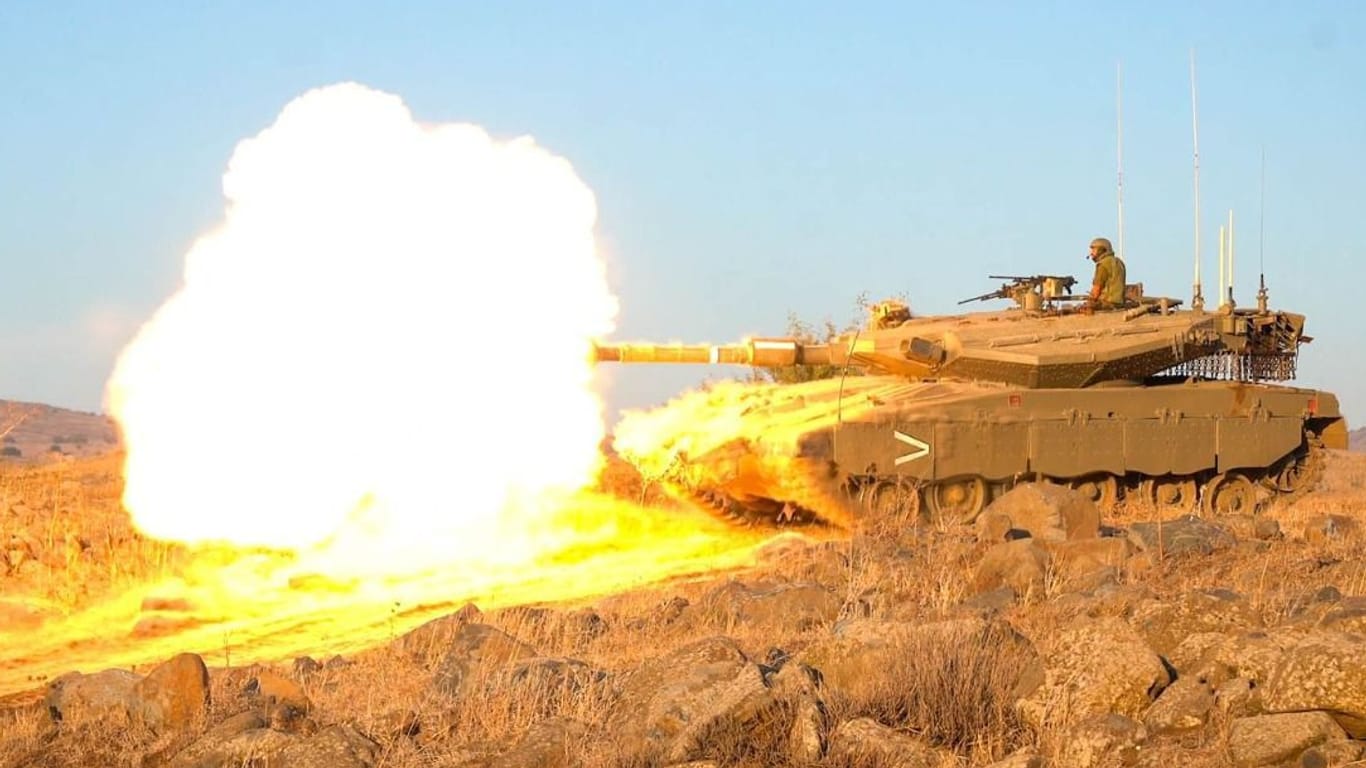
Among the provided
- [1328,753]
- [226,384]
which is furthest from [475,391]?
[1328,753]

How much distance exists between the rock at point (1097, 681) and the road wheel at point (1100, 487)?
1362 centimetres

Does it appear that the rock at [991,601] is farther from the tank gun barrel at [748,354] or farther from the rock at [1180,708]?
the tank gun barrel at [748,354]

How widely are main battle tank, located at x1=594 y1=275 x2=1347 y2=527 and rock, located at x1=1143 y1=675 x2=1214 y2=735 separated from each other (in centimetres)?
1166

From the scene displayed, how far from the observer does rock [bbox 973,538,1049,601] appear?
12297mm

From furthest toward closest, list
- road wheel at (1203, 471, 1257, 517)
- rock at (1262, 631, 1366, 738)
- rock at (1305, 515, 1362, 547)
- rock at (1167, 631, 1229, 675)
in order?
road wheel at (1203, 471, 1257, 517), rock at (1305, 515, 1362, 547), rock at (1167, 631, 1229, 675), rock at (1262, 631, 1366, 738)

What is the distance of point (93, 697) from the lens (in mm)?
8984

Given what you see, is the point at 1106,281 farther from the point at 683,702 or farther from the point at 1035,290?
the point at 683,702

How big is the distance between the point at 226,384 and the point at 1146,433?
12.1 m

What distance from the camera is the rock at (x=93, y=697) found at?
28.8 feet

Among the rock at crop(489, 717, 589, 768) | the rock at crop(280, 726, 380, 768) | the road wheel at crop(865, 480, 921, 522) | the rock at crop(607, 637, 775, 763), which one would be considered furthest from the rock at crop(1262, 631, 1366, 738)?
the road wheel at crop(865, 480, 921, 522)

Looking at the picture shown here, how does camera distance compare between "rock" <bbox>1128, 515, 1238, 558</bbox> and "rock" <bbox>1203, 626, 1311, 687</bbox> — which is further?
"rock" <bbox>1128, 515, 1238, 558</bbox>

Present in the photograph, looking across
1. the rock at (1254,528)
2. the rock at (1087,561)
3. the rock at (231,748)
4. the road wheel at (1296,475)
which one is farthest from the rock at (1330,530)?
the rock at (231,748)

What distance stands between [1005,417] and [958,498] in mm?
1232

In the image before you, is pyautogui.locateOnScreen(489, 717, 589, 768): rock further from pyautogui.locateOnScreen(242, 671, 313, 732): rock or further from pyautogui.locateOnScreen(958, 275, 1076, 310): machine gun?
pyautogui.locateOnScreen(958, 275, 1076, 310): machine gun
